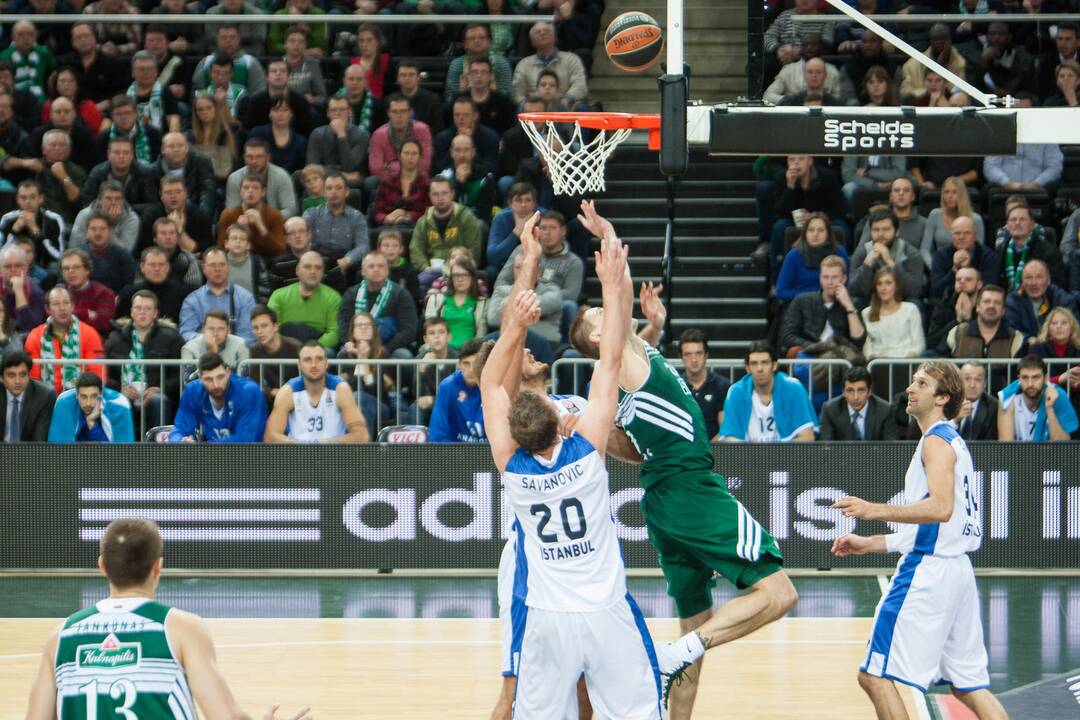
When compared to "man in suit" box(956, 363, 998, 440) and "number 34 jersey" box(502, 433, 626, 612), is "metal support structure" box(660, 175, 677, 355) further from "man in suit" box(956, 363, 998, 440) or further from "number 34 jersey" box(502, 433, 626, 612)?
"number 34 jersey" box(502, 433, 626, 612)

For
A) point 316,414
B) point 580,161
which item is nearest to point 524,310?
point 580,161

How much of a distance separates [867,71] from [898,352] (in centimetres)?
427

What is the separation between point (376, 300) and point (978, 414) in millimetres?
5122

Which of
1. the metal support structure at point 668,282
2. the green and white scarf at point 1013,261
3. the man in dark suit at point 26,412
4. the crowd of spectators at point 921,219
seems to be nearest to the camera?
the man in dark suit at point 26,412

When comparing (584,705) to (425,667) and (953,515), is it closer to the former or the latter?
(953,515)

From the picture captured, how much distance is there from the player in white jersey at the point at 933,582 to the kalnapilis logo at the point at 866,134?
1812mm

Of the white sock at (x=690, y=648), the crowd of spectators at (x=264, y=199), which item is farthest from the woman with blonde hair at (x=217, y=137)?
the white sock at (x=690, y=648)

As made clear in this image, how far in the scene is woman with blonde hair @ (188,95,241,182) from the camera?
1705 cm

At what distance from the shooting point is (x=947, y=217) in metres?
15.6

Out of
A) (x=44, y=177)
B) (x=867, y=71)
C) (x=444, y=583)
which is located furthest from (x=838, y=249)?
(x=44, y=177)

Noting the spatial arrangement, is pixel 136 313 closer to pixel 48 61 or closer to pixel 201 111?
pixel 201 111

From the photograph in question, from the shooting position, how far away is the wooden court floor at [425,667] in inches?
364

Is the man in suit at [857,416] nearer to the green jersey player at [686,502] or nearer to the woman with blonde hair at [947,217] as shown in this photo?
the woman with blonde hair at [947,217]

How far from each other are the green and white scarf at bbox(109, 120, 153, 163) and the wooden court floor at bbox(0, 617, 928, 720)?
6.78 meters
